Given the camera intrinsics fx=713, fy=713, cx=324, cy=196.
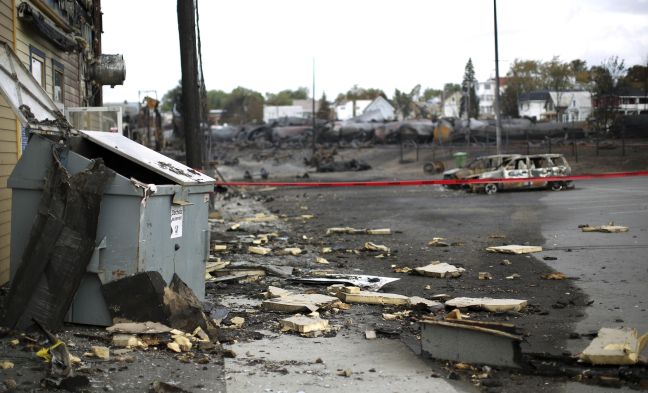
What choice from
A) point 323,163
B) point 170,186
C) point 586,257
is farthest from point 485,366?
point 323,163

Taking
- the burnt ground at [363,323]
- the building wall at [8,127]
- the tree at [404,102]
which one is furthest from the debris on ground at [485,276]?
the tree at [404,102]

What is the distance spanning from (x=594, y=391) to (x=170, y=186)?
12.7 ft

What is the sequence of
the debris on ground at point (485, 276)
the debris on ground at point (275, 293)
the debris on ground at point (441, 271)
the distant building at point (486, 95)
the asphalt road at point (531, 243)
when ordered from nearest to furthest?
1. the asphalt road at point (531, 243)
2. the debris on ground at point (275, 293)
3. the debris on ground at point (485, 276)
4. the debris on ground at point (441, 271)
5. the distant building at point (486, 95)

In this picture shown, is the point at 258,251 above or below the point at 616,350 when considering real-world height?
below

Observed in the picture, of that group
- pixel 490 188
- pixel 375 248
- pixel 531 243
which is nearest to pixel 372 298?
pixel 375 248

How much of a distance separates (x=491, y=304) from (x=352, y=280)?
2.21m

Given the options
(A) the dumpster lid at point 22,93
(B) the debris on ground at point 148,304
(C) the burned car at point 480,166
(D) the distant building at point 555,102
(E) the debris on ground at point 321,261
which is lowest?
(E) the debris on ground at point 321,261

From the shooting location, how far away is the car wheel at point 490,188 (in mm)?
27680

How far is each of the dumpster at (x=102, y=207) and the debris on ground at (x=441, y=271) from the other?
434cm

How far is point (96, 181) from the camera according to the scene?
5.86 metres

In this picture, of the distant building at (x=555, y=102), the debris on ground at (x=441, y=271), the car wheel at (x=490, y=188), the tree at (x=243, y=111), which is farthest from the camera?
the tree at (x=243, y=111)

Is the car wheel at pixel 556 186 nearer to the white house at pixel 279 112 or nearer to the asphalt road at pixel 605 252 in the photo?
the asphalt road at pixel 605 252

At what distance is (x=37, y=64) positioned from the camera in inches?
414

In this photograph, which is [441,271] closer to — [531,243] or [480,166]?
[531,243]
